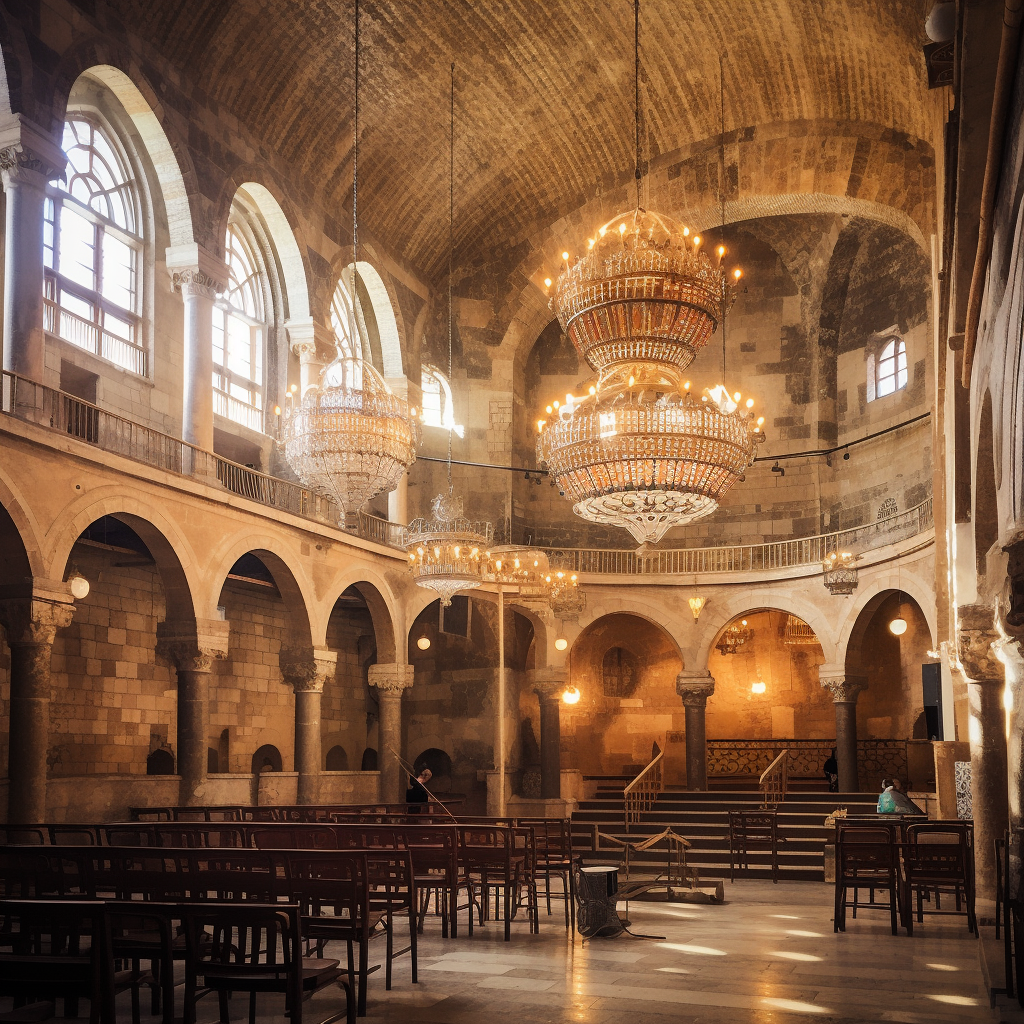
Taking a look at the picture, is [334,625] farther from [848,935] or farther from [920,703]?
[848,935]

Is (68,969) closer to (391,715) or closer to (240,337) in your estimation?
(240,337)

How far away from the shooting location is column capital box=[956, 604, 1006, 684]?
854cm

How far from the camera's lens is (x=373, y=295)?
2177 cm

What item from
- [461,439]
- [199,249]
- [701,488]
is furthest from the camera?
[461,439]

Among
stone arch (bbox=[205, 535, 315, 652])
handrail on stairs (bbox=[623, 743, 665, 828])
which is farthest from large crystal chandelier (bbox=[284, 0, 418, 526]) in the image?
handrail on stairs (bbox=[623, 743, 665, 828])

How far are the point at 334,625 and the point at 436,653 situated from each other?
213cm

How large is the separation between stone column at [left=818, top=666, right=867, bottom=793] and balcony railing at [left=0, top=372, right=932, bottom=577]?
215 centimetres

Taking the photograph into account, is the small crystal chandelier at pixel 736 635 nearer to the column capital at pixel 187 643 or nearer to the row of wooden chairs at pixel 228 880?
the column capital at pixel 187 643

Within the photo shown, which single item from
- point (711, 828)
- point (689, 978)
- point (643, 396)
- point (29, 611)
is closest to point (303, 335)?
point (29, 611)

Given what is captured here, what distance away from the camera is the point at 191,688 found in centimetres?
1509

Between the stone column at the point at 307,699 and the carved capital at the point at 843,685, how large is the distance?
9.23 meters

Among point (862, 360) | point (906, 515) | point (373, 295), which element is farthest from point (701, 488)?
point (862, 360)

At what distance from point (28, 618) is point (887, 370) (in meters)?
16.9

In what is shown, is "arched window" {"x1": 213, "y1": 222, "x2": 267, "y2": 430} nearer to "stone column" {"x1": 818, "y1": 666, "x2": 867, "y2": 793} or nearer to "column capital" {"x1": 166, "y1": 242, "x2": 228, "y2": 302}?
"column capital" {"x1": 166, "y1": 242, "x2": 228, "y2": 302}
